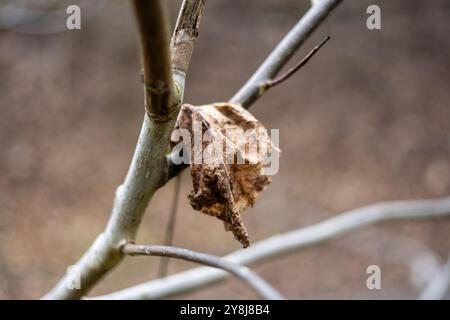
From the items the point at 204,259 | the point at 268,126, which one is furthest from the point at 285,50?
the point at 268,126

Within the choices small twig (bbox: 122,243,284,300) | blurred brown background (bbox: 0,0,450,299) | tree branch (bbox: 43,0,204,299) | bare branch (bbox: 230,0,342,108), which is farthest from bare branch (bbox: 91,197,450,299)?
blurred brown background (bbox: 0,0,450,299)

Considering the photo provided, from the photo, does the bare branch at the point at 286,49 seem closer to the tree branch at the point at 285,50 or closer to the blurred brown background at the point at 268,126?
the tree branch at the point at 285,50

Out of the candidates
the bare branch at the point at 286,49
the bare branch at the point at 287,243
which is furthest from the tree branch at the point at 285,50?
the bare branch at the point at 287,243

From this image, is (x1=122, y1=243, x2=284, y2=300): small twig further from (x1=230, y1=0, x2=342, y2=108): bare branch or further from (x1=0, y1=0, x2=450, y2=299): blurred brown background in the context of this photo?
(x1=0, y1=0, x2=450, y2=299): blurred brown background

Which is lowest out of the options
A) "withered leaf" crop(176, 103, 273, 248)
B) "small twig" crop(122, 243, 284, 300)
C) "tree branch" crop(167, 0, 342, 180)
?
"small twig" crop(122, 243, 284, 300)

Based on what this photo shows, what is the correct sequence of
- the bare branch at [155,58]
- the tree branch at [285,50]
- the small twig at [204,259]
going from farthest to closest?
the tree branch at [285,50] < the small twig at [204,259] < the bare branch at [155,58]

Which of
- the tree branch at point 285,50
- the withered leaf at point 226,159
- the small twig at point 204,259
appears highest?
the tree branch at point 285,50

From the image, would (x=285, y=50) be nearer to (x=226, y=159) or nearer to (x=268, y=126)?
(x=226, y=159)
